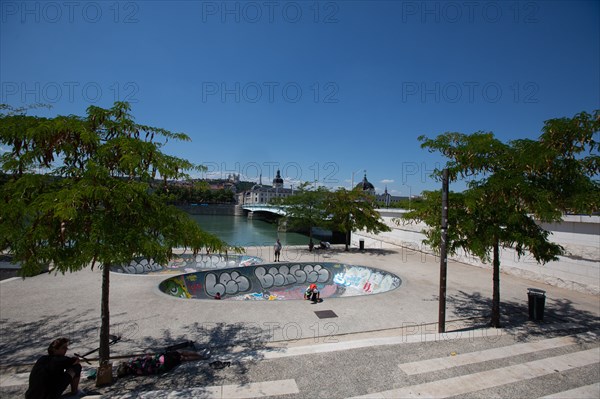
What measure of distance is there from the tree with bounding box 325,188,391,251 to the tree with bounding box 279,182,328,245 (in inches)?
22.5

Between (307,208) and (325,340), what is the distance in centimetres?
1786

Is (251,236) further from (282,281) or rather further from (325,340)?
(325,340)

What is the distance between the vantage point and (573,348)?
314 inches

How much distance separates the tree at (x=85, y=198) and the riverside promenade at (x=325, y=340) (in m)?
2.70

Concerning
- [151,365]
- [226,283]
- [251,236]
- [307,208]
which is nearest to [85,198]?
[151,365]

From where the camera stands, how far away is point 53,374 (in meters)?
4.97

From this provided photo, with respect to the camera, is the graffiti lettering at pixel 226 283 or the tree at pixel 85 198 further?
the graffiti lettering at pixel 226 283

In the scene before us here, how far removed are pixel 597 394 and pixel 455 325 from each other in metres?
3.92

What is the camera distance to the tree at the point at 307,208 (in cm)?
2570

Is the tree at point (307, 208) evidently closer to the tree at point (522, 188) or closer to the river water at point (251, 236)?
the river water at point (251, 236)

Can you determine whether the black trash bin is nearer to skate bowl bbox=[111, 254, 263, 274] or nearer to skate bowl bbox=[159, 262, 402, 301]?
skate bowl bbox=[159, 262, 402, 301]

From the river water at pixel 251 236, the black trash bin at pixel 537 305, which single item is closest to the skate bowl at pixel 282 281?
the black trash bin at pixel 537 305

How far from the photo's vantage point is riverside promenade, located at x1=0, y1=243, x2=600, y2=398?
5984mm

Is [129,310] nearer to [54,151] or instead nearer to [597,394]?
[54,151]
